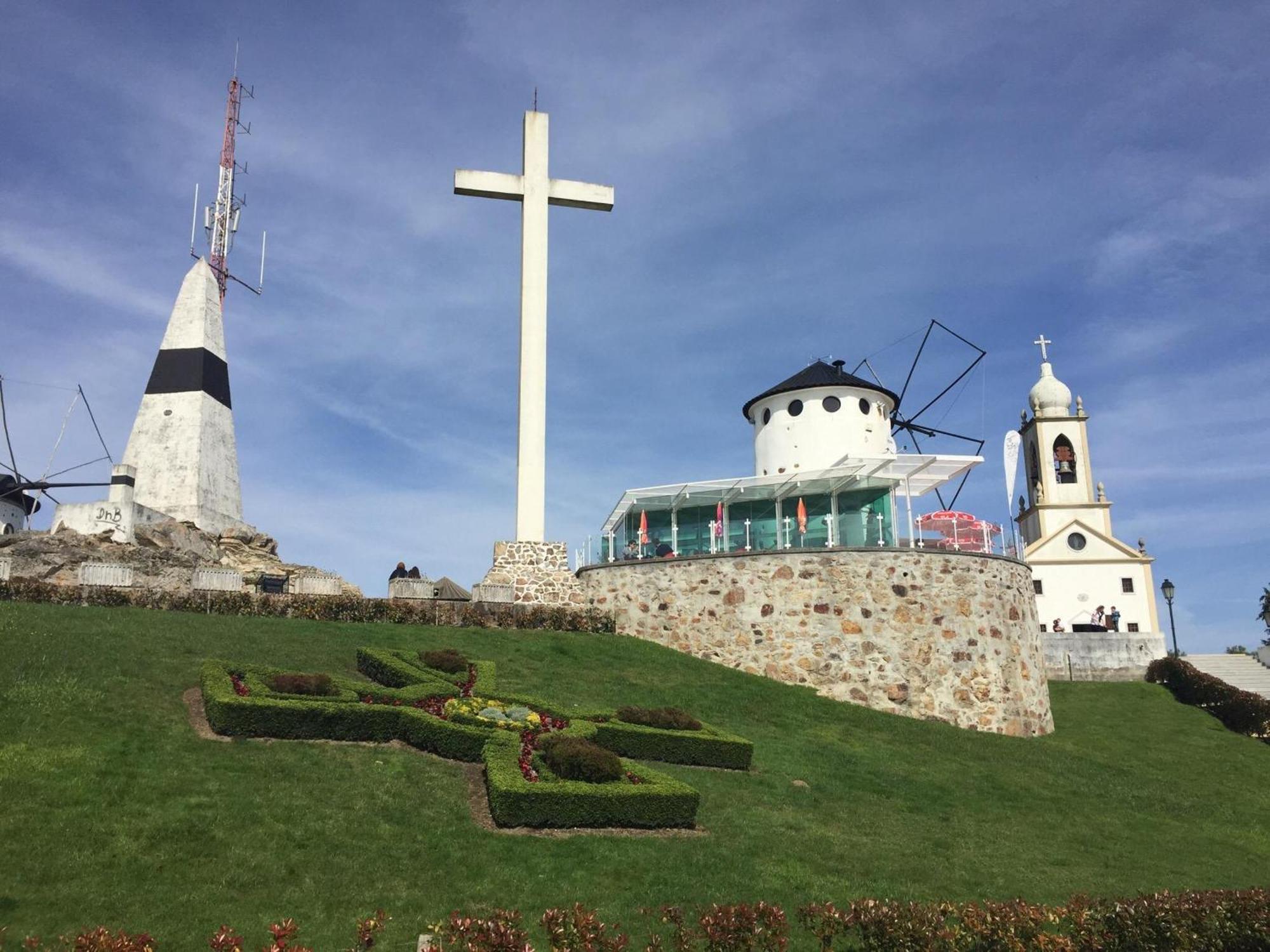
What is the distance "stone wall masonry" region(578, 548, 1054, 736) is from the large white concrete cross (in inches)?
235

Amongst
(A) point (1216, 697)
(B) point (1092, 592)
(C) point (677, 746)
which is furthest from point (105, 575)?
(B) point (1092, 592)

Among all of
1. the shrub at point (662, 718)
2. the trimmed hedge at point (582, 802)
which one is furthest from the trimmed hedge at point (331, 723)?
the shrub at point (662, 718)

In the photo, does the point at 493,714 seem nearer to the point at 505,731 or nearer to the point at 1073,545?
the point at 505,731

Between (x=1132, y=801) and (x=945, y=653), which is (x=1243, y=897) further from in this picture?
(x=945, y=653)

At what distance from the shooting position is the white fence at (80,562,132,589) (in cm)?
2675

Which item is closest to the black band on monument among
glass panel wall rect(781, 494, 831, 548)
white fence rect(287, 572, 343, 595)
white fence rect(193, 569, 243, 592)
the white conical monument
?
the white conical monument

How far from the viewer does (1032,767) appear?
79.6 feet

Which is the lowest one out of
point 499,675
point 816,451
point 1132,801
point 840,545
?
point 1132,801

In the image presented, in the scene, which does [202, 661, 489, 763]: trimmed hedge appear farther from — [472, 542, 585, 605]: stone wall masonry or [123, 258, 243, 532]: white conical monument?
[123, 258, 243, 532]: white conical monument

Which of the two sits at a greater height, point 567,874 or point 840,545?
point 840,545

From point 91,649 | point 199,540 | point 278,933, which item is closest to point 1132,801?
point 278,933

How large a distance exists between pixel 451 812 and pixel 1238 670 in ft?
131

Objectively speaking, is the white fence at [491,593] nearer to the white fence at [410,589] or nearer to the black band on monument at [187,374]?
the white fence at [410,589]

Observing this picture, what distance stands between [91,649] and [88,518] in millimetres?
20178
